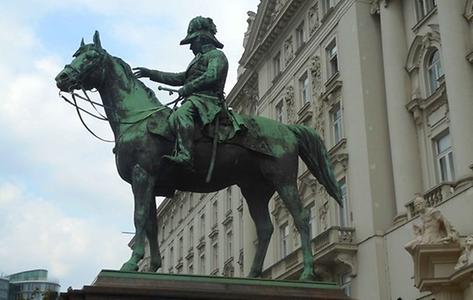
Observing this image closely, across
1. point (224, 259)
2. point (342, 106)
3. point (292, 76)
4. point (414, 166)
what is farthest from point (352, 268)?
point (224, 259)

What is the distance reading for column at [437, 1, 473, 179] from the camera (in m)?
23.9

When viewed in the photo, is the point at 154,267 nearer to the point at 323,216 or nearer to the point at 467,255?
the point at 467,255

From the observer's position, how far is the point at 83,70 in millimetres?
9211

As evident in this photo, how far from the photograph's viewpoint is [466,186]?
23250 mm

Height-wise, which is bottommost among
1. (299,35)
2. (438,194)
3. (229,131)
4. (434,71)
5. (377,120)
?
(229,131)

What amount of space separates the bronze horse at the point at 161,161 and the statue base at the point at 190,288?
0.77 meters

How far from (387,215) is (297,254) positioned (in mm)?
4951

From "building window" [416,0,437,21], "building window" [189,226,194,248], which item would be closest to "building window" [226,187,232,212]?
"building window" [189,226,194,248]

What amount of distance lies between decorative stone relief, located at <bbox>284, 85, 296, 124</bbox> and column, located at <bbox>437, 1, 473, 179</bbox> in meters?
13.3


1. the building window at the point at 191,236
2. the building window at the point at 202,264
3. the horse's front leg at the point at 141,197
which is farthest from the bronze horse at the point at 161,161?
the building window at the point at 191,236

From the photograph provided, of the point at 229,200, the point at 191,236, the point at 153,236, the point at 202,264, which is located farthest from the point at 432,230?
the point at 191,236

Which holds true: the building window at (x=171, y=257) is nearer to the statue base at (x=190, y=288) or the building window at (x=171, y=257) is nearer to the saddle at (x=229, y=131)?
the saddle at (x=229, y=131)

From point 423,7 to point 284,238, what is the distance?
1377cm

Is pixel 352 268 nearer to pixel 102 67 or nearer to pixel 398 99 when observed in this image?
pixel 398 99
